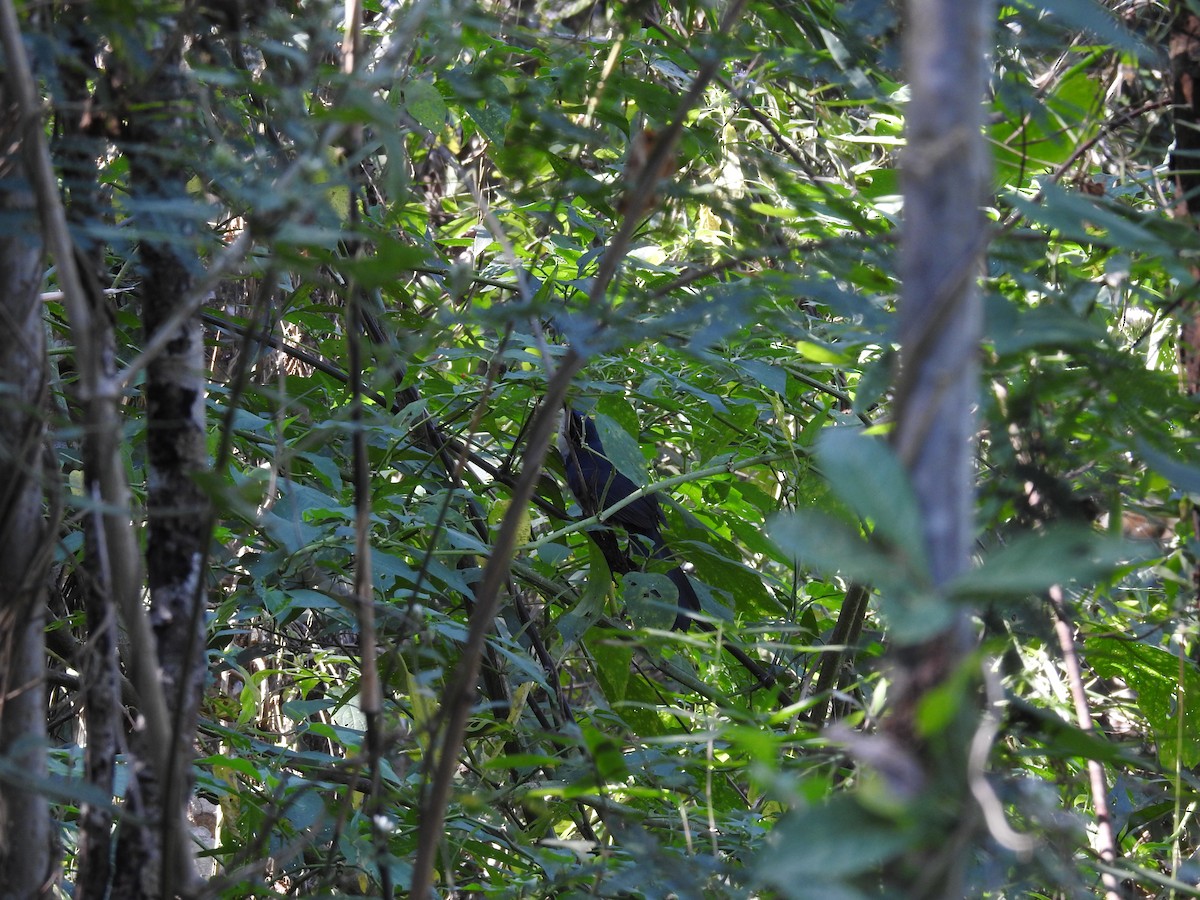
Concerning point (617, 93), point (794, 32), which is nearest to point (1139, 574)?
point (794, 32)

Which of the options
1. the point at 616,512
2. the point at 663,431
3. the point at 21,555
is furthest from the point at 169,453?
the point at 663,431

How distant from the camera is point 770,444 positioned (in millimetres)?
1927

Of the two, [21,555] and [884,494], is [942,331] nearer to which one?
[884,494]

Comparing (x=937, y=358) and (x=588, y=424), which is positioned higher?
(x=588, y=424)

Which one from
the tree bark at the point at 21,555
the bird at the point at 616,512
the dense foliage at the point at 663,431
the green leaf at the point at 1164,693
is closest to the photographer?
the dense foliage at the point at 663,431

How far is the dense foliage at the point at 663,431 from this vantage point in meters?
0.47

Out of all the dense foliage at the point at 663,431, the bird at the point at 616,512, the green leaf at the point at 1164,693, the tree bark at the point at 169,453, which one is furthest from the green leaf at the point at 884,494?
the bird at the point at 616,512

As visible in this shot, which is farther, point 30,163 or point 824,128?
point 824,128

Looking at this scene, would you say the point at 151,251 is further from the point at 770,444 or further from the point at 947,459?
the point at 770,444

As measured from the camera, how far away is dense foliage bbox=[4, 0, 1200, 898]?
467 mm

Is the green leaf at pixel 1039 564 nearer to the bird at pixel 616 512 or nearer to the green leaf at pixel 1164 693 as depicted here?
the green leaf at pixel 1164 693

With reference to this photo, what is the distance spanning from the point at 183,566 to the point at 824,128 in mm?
1459

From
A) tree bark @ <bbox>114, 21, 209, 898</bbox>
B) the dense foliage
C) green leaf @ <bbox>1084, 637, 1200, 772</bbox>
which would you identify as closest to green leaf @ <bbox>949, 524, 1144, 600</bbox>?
the dense foliage

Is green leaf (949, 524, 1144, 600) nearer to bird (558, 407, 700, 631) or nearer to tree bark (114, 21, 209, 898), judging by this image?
tree bark (114, 21, 209, 898)
